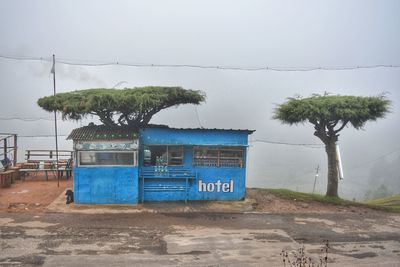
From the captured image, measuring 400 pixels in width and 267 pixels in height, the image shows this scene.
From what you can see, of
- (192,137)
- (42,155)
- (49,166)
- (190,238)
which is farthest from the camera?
(42,155)

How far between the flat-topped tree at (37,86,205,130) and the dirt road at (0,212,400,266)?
17.8 ft

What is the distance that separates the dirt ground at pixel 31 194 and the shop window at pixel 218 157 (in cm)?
713

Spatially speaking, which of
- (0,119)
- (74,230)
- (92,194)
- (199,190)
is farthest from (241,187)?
(0,119)

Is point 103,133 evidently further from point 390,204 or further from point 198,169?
point 390,204

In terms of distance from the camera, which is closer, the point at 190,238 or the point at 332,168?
the point at 190,238

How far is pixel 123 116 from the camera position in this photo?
2166cm

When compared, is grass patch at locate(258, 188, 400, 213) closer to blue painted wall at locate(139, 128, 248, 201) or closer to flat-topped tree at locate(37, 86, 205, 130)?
blue painted wall at locate(139, 128, 248, 201)

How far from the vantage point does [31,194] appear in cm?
Answer: 1848

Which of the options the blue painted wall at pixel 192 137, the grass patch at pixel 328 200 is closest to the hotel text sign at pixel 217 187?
the blue painted wall at pixel 192 137

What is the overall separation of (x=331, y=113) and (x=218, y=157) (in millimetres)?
5924

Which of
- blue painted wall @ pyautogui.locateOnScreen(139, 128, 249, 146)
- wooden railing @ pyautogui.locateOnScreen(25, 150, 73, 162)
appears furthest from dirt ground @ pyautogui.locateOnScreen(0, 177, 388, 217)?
wooden railing @ pyautogui.locateOnScreen(25, 150, 73, 162)

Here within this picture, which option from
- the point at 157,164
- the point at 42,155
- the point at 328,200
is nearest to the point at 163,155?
the point at 157,164

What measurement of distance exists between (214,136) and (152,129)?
9.71 ft

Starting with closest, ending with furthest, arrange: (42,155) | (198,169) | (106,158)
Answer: (106,158), (198,169), (42,155)
